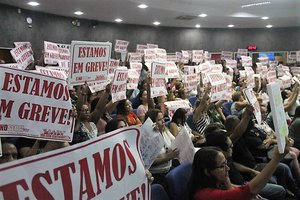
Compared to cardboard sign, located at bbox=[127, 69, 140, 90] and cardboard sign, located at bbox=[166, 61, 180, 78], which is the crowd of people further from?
cardboard sign, located at bbox=[166, 61, 180, 78]

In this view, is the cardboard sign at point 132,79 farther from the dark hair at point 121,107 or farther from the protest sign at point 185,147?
the protest sign at point 185,147

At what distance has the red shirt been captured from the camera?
2.27 meters

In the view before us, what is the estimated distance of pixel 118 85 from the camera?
4.62 m

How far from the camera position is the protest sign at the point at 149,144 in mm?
2457

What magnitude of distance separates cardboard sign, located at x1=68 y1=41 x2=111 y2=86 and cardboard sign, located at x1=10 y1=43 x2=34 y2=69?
2.57 metres

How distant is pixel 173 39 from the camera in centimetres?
1745

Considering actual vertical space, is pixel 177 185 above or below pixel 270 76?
below

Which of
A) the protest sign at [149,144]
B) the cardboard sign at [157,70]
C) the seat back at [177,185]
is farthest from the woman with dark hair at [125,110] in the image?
the protest sign at [149,144]

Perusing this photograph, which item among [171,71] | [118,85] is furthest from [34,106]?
[171,71]

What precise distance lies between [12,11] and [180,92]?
6.66 meters

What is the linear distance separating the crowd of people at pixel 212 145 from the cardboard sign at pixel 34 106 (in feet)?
0.37

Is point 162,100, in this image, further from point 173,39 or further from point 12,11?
point 173,39

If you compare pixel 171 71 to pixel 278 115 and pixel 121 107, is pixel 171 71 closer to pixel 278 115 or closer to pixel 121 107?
pixel 121 107

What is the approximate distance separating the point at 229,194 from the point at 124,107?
2614mm
